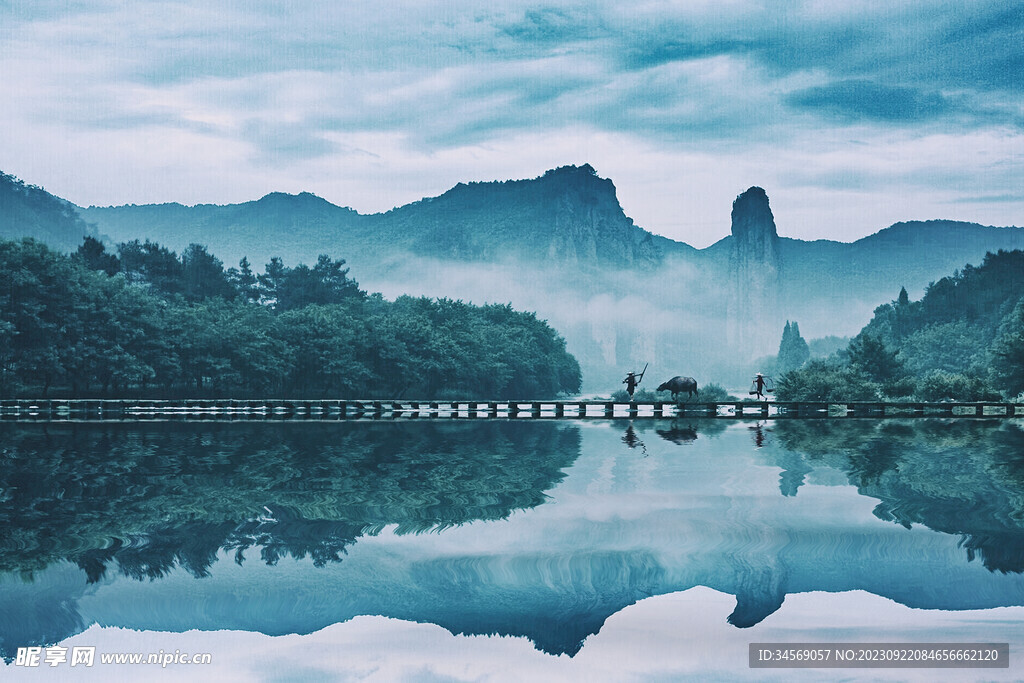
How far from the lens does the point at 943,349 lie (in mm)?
127625

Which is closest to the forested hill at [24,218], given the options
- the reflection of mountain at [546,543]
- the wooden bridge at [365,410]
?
the wooden bridge at [365,410]

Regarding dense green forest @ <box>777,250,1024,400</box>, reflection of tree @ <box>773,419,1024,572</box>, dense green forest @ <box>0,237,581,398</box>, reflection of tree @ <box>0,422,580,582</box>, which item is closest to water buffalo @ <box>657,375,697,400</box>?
reflection of tree @ <box>773,419,1024,572</box>

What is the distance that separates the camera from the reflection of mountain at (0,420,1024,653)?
1712 centimetres

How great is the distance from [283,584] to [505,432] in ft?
105

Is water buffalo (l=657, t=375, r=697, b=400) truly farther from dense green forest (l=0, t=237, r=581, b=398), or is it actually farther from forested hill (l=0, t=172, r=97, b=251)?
forested hill (l=0, t=172, r=97, b=251)

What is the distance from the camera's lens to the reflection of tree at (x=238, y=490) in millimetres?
21312

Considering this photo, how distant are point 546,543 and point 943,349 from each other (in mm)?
118634

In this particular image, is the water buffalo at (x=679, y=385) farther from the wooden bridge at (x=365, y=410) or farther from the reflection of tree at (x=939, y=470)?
the reflection of tree at (x=939, y=470)

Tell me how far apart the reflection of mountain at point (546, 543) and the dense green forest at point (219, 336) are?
1254 inches

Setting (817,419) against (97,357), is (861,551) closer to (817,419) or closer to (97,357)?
(817,419)

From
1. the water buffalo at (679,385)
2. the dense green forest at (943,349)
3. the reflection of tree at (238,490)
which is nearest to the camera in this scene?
the reflection of tree at (238,490)

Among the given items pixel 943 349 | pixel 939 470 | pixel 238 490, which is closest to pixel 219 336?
pixel 238 490

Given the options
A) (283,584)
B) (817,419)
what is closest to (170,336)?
(817,419)

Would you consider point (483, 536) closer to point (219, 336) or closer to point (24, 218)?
point (219, 336)
